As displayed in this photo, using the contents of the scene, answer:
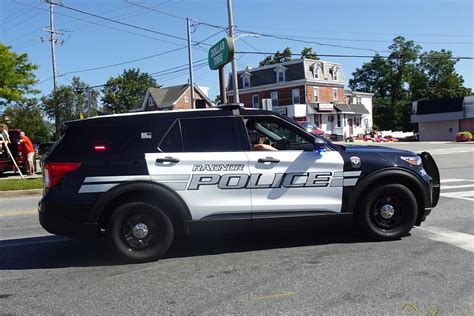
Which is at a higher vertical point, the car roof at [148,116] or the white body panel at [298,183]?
Answer: the car roof at [148,116]

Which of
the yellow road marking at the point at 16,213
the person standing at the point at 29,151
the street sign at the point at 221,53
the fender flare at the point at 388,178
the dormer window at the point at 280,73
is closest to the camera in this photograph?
the fender flare at the point at 388,178

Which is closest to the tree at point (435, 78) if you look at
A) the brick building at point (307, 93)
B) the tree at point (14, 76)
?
the brick building at point (307, 93)

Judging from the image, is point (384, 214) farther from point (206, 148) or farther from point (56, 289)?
point (56, 289)

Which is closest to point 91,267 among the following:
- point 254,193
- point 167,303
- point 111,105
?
point 167,303

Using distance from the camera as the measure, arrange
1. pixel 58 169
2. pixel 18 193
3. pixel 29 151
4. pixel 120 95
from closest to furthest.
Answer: pixel 58 169
pixel 18 193
pixel 29 151
pixel 120 95

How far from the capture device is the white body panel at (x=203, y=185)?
17.9ft

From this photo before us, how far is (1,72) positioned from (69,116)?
17044 mm

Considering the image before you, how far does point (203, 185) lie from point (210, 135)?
0.63 metres

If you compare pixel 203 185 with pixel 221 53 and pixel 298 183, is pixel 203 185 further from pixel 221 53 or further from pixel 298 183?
pixel 221 53

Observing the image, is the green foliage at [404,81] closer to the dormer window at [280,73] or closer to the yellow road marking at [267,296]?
the dormer window at [280,73]

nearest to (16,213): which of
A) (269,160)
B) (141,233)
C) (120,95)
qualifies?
(141,233)

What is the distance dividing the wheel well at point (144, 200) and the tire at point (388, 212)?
229cm

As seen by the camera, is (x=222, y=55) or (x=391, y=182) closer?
(x=391, y=182)

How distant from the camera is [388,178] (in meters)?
5.93
